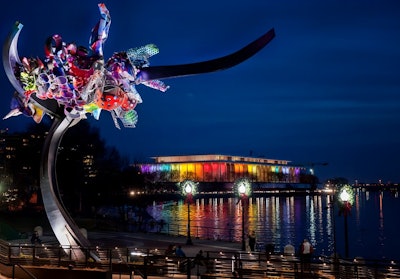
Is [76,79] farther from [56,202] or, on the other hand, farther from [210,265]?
[210,265]

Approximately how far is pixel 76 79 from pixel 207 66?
477 cm

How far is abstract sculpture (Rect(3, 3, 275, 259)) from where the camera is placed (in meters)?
21.0

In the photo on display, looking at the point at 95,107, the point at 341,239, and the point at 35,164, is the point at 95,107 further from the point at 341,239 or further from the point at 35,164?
the point at 341,239

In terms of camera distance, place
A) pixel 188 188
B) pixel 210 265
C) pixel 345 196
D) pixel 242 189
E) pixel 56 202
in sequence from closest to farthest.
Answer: pixel 210 265 → pixel 56 202 → pixel 345 196 → pixel 242 189 → pixel 188 188

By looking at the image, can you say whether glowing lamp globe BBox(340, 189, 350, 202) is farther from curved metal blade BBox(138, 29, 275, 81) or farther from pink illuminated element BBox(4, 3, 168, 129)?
pink illuminated element BBox(4, 3, 168, 129)

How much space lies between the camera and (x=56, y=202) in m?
22.5

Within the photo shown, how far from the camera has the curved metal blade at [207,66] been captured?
68.3 feet

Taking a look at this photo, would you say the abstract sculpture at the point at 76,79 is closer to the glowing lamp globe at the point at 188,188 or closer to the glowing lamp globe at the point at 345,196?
the glowing lamp globe at the point at 345,196

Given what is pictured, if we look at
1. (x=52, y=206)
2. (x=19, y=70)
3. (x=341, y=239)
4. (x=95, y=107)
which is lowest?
(x=341, y=239)

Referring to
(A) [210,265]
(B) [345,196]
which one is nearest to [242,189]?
(B) [345,196]

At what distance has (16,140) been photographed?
77.0 meters

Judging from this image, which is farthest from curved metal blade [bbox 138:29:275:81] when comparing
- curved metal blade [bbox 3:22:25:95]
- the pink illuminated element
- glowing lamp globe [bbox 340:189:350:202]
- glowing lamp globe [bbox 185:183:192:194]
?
glowing lamp globe [bbox 185:183:192:194]

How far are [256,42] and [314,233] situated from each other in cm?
5660

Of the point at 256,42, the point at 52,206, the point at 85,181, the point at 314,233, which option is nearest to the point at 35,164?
the point at 85,181
